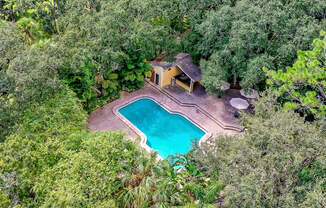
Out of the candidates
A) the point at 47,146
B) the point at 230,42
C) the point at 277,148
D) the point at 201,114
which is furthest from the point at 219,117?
the point at 47,146

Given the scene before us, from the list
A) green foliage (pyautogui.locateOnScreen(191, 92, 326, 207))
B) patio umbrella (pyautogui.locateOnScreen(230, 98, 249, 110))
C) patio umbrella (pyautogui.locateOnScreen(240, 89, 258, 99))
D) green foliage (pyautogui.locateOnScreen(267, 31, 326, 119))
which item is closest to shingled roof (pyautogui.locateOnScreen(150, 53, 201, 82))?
patio umbrella (pyautogui.locateOnScreen(230, 98, 249, 110))

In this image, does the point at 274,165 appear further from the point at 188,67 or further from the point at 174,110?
the point at 188,67

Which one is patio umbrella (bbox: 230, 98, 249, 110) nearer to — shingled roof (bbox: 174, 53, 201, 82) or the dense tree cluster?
the dense tree cluster

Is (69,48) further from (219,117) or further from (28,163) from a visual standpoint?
(219,117)

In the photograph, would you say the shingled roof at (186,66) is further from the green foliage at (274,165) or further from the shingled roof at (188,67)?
the green foliage at (274,165)

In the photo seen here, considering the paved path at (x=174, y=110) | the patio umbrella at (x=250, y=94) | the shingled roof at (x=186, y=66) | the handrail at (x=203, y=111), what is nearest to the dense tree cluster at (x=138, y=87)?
the patio umbrella at (x=250, y=94)
